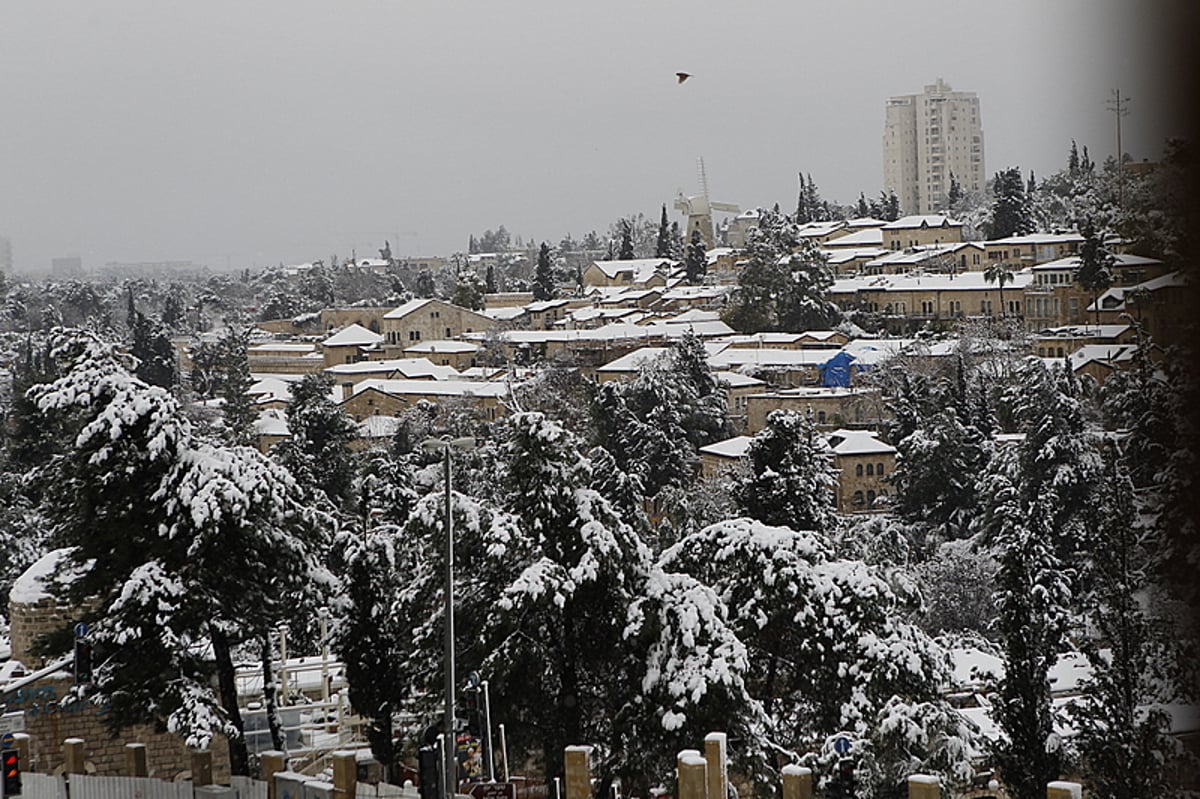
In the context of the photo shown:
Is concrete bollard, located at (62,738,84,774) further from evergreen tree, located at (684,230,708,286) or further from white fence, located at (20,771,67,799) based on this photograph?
evergreen tree, located at (684,230,708,286)

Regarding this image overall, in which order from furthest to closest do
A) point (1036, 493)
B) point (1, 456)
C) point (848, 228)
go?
point (848, 228) < point (1, 456) < point (1036, 493)

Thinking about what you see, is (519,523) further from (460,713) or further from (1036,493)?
(1036,493)

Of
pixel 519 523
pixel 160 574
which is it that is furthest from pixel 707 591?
pixel 160 574

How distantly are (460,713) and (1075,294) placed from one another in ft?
59.4

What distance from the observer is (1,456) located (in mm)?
22000

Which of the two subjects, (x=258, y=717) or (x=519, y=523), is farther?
(x=258, y=717)

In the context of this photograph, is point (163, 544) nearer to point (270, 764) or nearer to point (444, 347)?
point (270, 764)

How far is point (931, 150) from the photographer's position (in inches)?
2483

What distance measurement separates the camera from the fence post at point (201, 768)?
5.81 m

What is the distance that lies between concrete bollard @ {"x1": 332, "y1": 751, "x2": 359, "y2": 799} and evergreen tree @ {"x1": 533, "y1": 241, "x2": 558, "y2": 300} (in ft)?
141

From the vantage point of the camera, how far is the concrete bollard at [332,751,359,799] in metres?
5.12

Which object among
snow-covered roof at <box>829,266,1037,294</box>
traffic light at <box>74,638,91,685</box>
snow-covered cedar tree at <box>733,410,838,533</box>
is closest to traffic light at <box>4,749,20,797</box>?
traffic light at <box>74,638,91,685</box>

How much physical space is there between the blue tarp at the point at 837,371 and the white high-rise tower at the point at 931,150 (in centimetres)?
2917

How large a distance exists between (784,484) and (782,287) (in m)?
22.8
